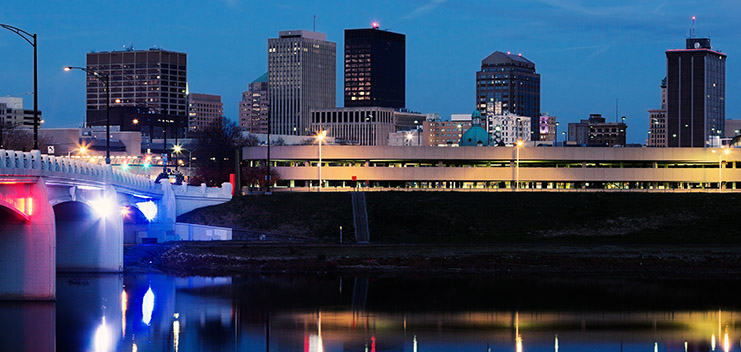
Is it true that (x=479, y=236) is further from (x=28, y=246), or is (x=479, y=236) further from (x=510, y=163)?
(x=28, y=246)

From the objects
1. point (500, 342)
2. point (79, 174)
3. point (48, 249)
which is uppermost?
point (79, 174)

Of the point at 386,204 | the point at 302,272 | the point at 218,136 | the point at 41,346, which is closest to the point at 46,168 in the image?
the point at 41,346

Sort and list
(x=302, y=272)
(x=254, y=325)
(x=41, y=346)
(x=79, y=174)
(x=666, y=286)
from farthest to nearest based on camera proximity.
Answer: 1. (x=302, y=272)
2. (x=666, y=286)
3. (x=79, y=174)
4. (x=254, y=325)
5. (x=41, y=346)

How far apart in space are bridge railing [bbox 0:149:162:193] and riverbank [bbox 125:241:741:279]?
695cm

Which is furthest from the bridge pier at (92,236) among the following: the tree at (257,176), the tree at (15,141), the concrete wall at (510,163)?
the tree at (15,141)

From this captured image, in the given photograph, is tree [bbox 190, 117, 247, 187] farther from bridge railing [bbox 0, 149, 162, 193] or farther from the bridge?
bridge railing [bbox 0, 149, 162, 193]

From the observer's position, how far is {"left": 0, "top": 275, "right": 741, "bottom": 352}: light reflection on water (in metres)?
53.2

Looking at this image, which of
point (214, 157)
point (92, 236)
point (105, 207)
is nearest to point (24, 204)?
point (105, 207)

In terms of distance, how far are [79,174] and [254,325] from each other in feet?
58.8

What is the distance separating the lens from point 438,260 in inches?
3324

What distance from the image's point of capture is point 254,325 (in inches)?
2317

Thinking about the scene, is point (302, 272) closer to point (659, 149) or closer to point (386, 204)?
point (386, 204)

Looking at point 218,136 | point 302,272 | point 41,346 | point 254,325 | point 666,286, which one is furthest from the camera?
point 218,136

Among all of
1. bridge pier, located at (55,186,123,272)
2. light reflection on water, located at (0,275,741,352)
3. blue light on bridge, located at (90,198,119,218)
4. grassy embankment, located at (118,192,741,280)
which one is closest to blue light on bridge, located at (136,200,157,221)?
grassy embankment, located at (118,192,741,280)
